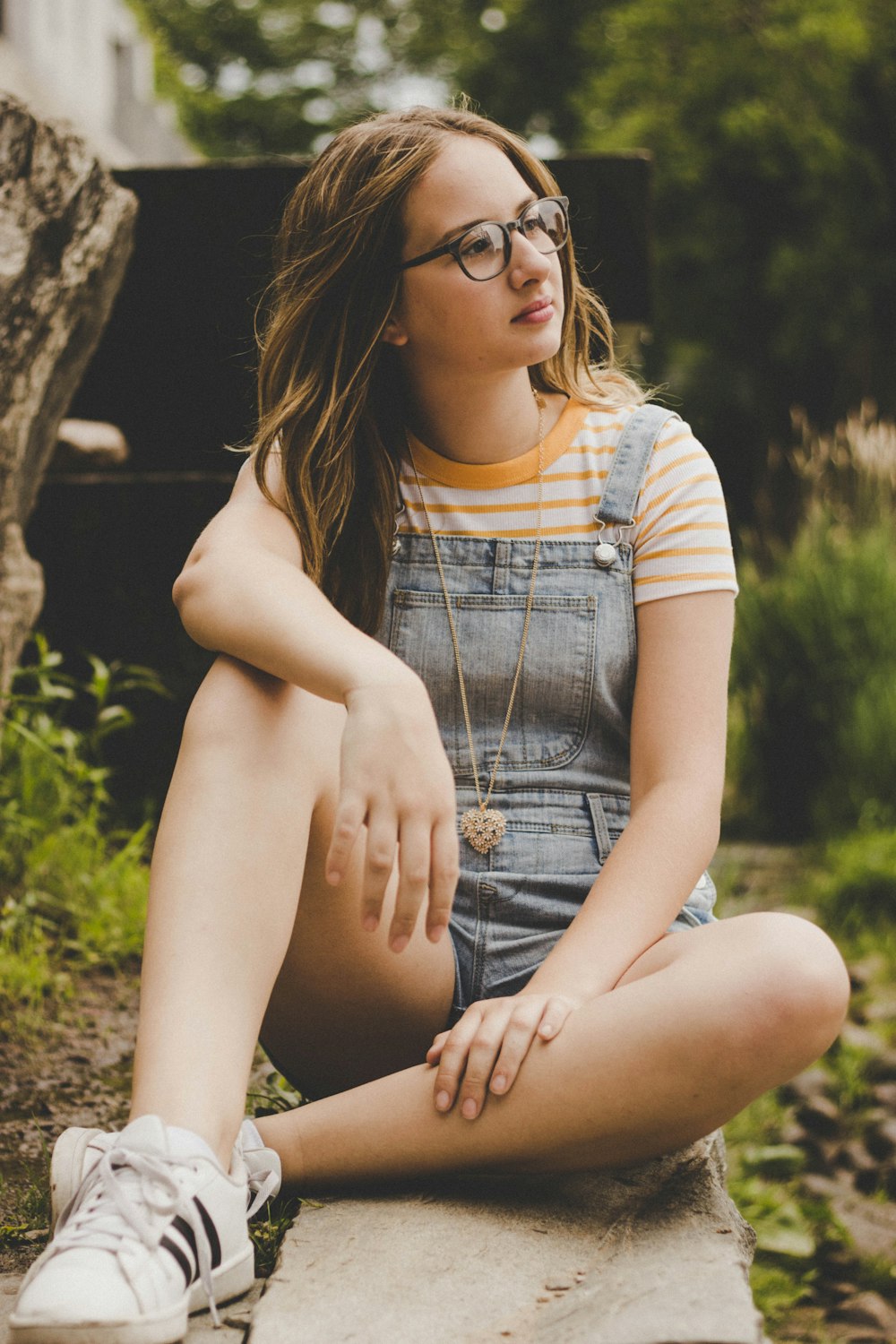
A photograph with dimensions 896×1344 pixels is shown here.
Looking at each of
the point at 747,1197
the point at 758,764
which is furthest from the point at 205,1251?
the point at 758,764

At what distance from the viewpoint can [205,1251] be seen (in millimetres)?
1282

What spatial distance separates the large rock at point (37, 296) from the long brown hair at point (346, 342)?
2.33ft

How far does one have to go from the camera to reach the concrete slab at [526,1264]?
121cm

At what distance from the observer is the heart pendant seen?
1747 millimetres

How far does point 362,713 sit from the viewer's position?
1394mm

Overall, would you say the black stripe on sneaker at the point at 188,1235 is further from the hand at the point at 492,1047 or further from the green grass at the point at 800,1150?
the green grass at the point at 800,1150

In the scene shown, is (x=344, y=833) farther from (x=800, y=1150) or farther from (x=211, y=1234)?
(x=800, y=1150)

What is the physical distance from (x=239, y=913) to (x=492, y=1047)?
1.01ft

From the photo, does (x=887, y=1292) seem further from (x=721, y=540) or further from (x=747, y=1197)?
(x=721, y=540)

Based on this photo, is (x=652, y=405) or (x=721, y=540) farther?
(x=652, y=405)

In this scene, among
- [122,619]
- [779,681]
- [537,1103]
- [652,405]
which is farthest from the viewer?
[779,681]

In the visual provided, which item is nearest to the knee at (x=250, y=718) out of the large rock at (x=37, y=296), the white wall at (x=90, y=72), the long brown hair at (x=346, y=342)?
the long brown hair at (x=346, y=342)

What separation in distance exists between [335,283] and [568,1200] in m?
1.26

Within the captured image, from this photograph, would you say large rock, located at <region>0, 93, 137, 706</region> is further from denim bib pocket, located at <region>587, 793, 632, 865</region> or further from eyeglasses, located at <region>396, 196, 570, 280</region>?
denim bib pocket, located at <region>587, 793, 632, 865</region>
